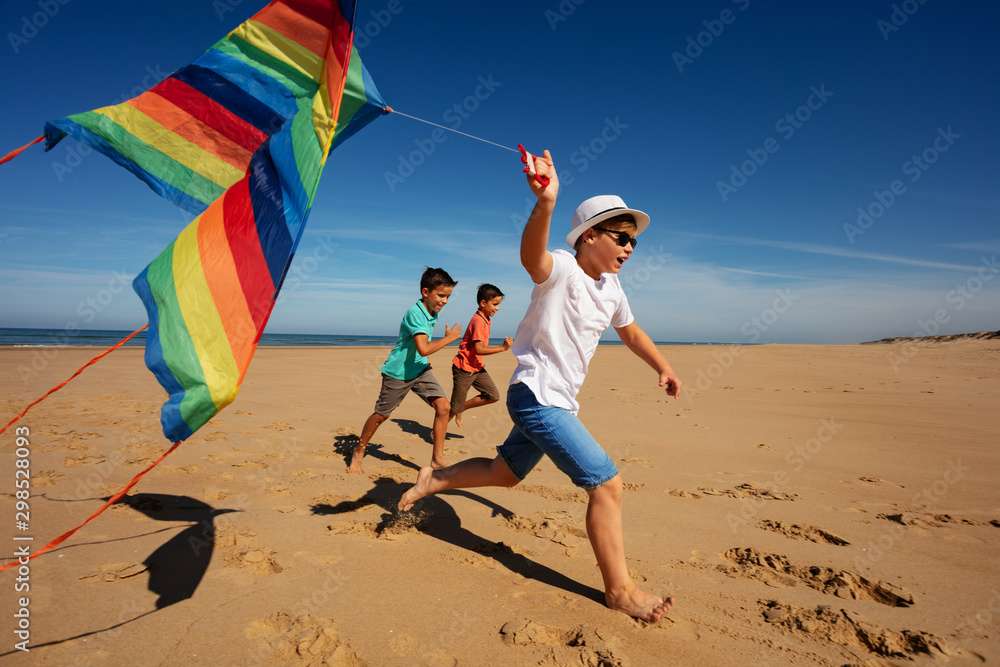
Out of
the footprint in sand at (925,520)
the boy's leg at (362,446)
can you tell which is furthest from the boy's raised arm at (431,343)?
the footprint in sand at (925,520)

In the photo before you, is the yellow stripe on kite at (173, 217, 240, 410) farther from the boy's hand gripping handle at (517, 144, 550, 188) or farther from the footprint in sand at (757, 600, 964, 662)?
the footprint in sand at (757, 600, 964, 662)

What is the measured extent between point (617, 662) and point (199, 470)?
3447 mm

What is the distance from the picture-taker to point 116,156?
2607 mm

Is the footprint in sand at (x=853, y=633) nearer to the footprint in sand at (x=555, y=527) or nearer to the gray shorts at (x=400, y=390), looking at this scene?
the footprint in sand at (x=555, y=527)

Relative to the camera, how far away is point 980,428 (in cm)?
556

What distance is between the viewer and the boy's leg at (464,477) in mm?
2621

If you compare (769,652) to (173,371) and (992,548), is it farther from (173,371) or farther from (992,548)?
(173,371)

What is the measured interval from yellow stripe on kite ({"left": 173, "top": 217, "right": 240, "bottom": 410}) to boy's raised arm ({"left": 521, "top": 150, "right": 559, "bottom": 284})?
3.87 feet

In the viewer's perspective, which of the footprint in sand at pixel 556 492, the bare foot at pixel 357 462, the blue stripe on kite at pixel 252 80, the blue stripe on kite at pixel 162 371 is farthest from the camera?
the bare foot at pixel 357 462

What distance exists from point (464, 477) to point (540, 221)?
1521 millimetres

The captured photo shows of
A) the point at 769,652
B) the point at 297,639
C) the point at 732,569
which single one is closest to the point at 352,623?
the point at 297,639

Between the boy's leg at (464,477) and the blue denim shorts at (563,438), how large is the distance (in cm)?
34

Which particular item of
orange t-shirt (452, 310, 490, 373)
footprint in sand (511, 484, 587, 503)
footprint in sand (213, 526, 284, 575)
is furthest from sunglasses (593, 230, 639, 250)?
orange t-shirt (452, 310, 490, 373)

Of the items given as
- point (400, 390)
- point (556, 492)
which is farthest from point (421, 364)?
point (556, 492)
